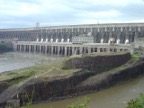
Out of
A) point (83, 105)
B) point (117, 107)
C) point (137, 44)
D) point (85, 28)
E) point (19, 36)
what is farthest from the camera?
point (19, 36)

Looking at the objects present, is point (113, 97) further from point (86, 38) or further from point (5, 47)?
point (5, 47)

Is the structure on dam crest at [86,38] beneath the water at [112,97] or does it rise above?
above

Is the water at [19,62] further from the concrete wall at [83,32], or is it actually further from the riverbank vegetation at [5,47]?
the riverbank vegetation at [5,47]

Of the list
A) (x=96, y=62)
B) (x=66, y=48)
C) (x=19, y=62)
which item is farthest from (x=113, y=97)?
(x=66, y=48)

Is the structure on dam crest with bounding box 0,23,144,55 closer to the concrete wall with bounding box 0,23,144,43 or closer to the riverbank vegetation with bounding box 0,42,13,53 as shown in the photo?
the concrete wall with bounding box 0,23,144,43

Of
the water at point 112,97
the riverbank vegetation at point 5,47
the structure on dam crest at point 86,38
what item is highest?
the structure on dam crest at point 86,38

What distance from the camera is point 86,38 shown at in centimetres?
8231

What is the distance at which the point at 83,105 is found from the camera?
971 centimetres

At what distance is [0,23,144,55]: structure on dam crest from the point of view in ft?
218

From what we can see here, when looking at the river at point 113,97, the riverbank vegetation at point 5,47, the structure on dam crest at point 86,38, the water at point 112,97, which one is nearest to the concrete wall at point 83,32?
the structure on dam crest at point 86,38

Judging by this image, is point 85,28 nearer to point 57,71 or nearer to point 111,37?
point 111,37

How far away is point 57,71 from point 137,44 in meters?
29.6

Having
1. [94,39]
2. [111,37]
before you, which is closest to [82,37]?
[94,39]

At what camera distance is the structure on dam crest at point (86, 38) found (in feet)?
218
